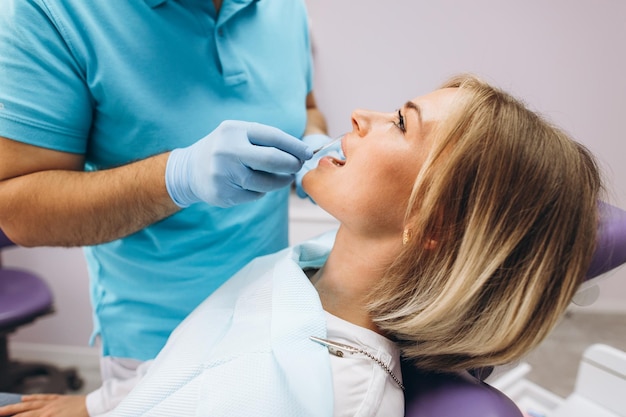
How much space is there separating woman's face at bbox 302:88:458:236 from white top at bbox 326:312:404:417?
0.20 metres

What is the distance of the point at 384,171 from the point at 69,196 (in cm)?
59

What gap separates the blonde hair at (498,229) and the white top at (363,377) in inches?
3.0

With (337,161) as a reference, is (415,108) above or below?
above

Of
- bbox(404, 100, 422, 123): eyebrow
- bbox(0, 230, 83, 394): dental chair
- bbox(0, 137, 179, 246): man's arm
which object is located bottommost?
bbox(0, 230, 83, 394): dental chair

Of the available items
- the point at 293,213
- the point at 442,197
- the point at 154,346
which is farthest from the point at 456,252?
the point at 293,213

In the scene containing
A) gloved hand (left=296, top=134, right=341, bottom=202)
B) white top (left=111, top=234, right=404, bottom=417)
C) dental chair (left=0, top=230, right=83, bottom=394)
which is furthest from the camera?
dental chair (left=0, top=230, right=83, bottom=394)

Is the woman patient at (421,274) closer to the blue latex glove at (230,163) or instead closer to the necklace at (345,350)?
the necklace at (345,350)

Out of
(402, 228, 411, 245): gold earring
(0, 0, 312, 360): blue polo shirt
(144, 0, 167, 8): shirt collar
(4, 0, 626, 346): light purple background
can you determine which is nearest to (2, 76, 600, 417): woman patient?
(402, 228, 411, 245): gold earring

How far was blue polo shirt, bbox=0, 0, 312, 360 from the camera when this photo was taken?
777mm

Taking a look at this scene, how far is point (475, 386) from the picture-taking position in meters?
0.78

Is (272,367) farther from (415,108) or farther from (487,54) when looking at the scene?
(487,54)

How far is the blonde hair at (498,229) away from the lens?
754mm

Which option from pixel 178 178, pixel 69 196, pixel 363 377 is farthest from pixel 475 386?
pixel 69 196

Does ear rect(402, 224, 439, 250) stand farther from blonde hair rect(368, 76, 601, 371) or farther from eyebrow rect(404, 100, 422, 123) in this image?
eyebrow rect(404, 100, 422, 123)
